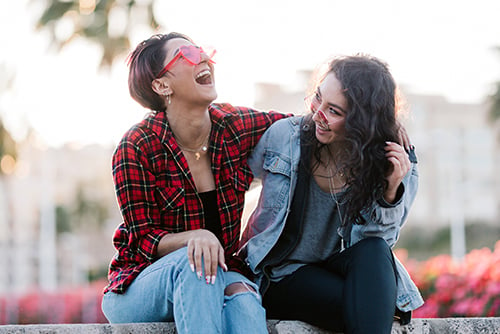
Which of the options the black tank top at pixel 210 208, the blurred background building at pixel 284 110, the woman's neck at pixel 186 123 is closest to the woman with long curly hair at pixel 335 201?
the black tank top at pixel 210 208

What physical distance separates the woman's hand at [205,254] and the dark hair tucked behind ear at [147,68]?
69 centimetres

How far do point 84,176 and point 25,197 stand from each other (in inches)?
339

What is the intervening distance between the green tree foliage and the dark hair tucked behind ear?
806 centimetres

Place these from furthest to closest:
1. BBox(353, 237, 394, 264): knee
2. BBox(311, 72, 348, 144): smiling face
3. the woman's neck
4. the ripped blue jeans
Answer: the woman's neck < BBox(311, 72, 348, 144): smiling face < BBox(353, 237, 394, 264): knee < the ripped blue jeans

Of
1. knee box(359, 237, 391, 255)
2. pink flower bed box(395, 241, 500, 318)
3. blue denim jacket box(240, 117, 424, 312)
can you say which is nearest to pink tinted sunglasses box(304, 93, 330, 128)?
blue denim jacket box(240, 117, 424, 312)

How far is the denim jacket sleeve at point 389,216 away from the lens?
297 centimetres

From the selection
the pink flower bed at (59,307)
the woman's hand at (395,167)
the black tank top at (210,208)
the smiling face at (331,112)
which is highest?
the smiling face at (331,112)

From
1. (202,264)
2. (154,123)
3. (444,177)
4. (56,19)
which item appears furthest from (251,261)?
(444,177)

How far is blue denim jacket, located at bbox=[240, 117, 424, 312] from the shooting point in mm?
2979

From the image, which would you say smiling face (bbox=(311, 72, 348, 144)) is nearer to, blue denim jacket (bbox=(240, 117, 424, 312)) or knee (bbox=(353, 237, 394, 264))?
blue denim jacket (bbox=(240, 117, 424, 312))

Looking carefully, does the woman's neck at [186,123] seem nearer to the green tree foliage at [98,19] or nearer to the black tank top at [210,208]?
the black tank top at [210,208]

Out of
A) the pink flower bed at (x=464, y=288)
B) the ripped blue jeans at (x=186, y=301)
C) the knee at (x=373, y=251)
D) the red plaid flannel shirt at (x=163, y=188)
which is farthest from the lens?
the pink flower bed at (x=464, y=288)

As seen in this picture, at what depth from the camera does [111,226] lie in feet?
199

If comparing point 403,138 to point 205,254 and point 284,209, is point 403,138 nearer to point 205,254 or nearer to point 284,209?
point 284,209
